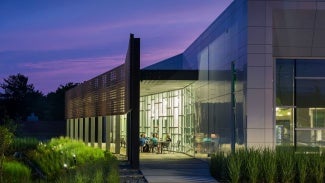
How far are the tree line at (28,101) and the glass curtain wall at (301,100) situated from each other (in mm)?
66212

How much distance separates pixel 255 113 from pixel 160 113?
66.5 ft

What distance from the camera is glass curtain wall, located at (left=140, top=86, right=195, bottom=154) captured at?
3528 cm

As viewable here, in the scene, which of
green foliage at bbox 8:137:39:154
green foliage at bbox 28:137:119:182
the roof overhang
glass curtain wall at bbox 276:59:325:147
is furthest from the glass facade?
green foliage at bbox 8:137:39:154

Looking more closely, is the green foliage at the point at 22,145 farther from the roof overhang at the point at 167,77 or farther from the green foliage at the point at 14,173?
the green foliage at the point at 14,173

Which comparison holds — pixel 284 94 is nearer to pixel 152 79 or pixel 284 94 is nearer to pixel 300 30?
pixel 300 30

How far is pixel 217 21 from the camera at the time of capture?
27281 mm

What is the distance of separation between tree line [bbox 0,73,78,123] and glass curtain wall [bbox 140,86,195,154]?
143 feet

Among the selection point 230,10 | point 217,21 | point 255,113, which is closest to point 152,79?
point 217,21

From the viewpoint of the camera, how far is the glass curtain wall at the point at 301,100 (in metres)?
24.1

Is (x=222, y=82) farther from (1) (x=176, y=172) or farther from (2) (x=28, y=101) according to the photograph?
(2) (x=28, y=101)

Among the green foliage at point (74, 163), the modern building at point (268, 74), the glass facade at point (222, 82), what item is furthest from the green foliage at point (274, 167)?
the green foliage at point (74, 163)

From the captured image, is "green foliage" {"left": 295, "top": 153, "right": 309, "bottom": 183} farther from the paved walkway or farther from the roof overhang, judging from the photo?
the roof overhang

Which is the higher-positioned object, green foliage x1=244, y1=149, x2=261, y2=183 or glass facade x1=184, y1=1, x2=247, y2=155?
glass facade x1=184, y1=1, x2=247, y2=155

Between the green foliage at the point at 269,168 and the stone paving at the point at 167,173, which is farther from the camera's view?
the stone paving at the point at 167,173
